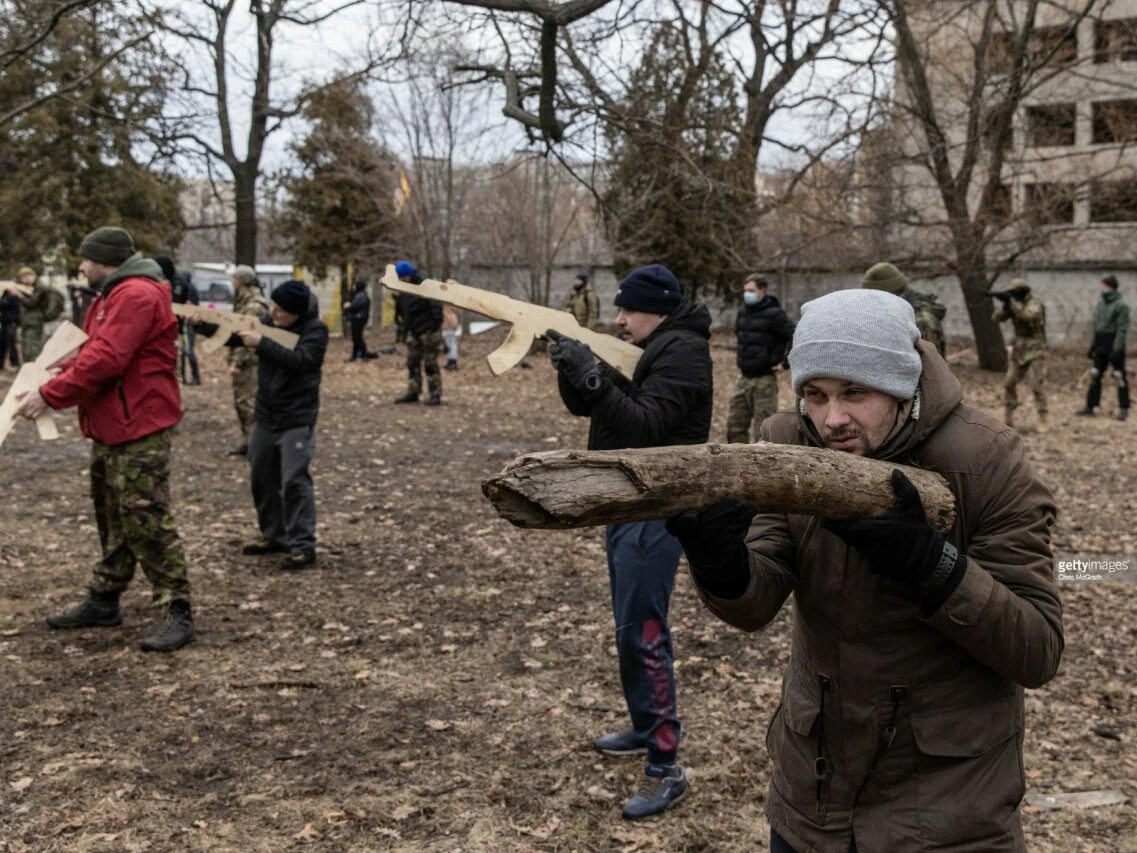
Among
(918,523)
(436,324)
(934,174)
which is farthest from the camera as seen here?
(934,174)

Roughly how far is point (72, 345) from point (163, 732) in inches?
84.8

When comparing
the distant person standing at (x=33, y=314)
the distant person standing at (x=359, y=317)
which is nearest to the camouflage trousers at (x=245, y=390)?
the distant person standing at (x=33, y=314)

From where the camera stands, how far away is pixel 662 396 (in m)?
4.09

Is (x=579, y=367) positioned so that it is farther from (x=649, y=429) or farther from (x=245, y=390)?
(x=245, y=390)

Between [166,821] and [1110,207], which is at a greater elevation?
Answer: [1110,207]

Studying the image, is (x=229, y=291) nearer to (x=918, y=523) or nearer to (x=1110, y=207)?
(x=1110, y=207)

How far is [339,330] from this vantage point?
111 feet

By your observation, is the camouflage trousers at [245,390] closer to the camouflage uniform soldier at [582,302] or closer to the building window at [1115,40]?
the camouflage uniform soldier at [582,302]

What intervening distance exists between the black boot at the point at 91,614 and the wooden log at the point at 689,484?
484 cm

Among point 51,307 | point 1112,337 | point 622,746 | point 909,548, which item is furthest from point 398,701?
point 51,307

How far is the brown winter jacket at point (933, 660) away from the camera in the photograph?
6.94ft

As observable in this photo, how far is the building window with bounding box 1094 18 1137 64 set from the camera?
62.7ft

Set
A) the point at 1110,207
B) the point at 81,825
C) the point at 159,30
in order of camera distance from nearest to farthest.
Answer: the point at 81,825 < the point at 159,30 < the point at 1110,207

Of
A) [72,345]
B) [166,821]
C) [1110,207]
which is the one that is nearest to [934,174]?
[1110,207]
